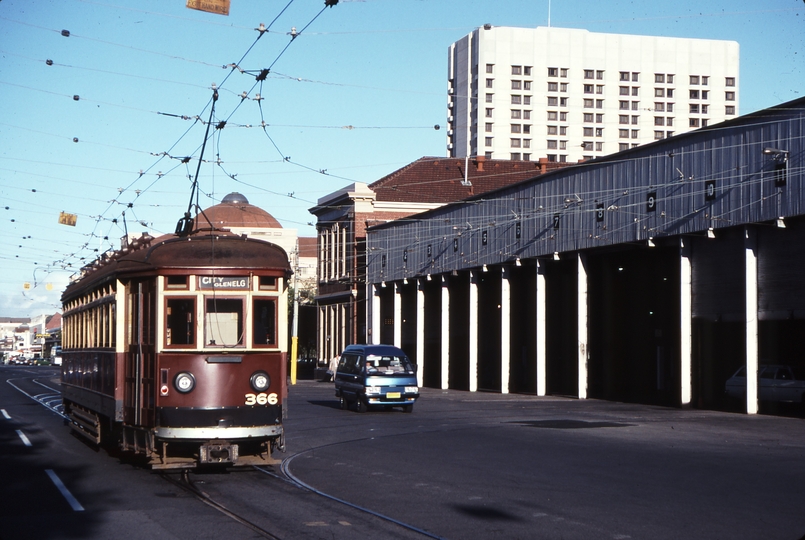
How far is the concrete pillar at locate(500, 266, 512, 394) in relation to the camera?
43.8 meters

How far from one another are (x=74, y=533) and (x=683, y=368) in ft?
82.6

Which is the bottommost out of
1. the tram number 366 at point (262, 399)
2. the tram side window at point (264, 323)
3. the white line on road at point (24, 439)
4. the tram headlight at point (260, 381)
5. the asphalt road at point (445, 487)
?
the white line on road at point (24, 439)

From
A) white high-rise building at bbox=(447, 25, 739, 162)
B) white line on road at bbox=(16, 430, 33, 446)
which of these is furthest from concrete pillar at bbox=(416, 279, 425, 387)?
white high-rise building at bbox=(447, 25, 739, 162)

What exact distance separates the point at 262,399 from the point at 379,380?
53.2 feet

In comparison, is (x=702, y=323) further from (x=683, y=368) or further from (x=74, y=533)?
(x=74, y=533)

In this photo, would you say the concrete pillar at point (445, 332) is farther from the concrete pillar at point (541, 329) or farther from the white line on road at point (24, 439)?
the white line on road at point (24, 439)

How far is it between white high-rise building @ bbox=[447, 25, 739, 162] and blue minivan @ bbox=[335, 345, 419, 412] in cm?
8246

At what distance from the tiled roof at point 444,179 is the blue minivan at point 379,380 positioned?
34402mm

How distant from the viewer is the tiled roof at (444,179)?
217 ft

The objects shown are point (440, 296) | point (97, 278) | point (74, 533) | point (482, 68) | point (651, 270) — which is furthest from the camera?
→ point (482, 68)

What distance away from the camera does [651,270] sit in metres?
37.5

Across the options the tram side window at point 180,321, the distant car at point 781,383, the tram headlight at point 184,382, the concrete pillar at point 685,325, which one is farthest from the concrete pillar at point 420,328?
the tram headlight at point 184,382

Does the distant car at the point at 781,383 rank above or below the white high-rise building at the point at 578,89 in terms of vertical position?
below

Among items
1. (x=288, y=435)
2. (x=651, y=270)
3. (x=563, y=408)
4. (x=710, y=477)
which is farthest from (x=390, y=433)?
(x=651, y=270)
